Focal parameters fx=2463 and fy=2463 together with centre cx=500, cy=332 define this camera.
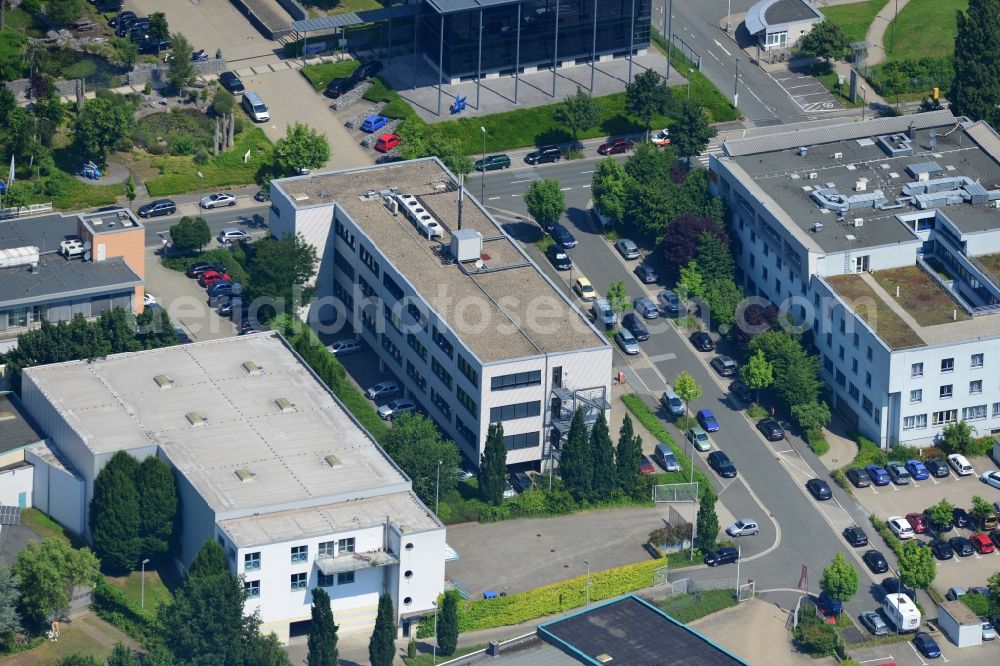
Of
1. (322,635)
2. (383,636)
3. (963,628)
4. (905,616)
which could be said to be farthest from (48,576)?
(963,628)

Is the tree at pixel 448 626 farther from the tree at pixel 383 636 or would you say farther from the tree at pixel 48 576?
the tree at pixel 48 576

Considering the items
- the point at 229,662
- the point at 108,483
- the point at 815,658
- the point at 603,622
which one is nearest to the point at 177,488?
the point at 108,483

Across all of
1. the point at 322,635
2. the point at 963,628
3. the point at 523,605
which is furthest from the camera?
the point at 963,628

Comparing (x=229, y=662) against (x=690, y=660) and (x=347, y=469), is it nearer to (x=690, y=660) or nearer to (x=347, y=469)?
(x=347, y=469)

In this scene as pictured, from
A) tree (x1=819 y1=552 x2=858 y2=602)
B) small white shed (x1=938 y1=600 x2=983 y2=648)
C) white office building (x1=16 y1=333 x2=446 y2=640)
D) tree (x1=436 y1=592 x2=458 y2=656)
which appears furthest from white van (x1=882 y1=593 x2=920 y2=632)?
white office building (x1=16 y1=333 x2=446 y2=640)

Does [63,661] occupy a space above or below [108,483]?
below

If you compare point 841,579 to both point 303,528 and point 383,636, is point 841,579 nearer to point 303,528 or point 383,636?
point 383,636
